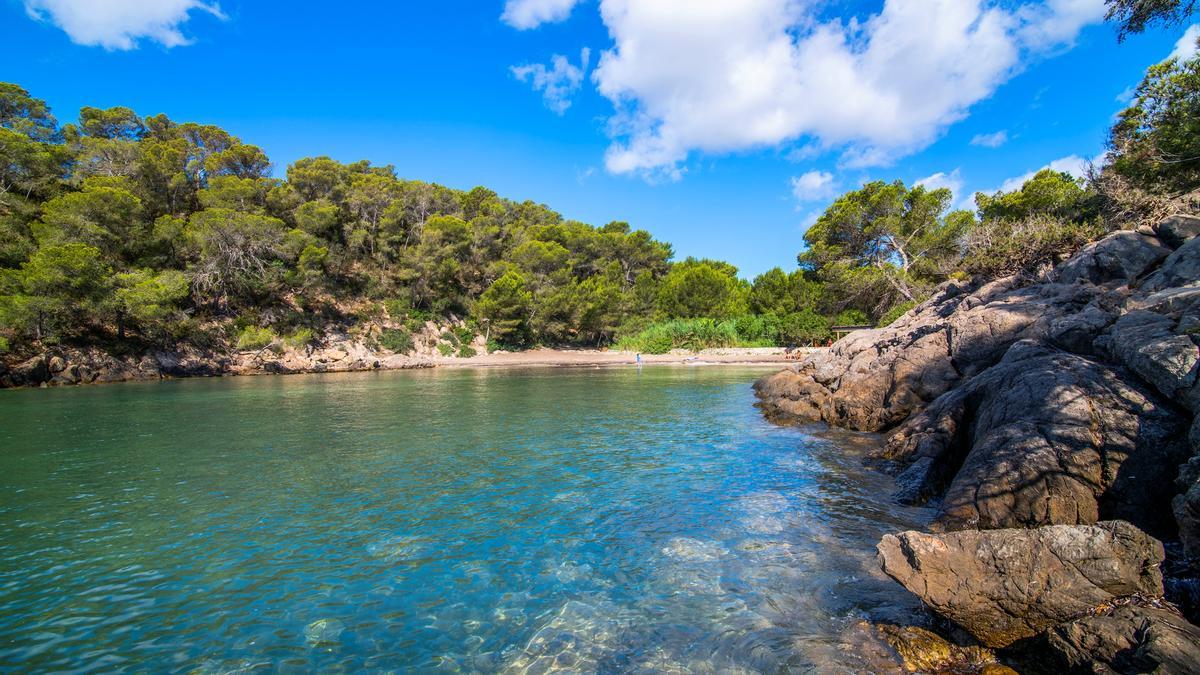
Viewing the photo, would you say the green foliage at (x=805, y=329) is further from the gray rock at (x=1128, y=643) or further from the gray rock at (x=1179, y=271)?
the gray rock at (x=1128, y=643)

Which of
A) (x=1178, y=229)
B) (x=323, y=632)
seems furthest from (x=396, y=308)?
(x=1178, y=229)

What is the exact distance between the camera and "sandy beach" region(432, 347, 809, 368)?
42938 mm

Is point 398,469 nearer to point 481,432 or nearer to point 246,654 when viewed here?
point 481,432

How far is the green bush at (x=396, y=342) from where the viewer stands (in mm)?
46625

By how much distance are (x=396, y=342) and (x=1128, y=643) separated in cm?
4851

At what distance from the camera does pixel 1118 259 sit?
1172 centimetres

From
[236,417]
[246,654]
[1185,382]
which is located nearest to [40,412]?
[236,417]

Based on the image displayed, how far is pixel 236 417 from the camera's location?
17.2 metres

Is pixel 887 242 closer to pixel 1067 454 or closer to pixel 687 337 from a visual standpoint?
pixel 687 337

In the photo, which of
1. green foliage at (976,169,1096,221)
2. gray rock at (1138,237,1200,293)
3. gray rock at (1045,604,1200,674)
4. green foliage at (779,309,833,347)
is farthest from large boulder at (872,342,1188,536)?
green foliage at (779,309,833,347)

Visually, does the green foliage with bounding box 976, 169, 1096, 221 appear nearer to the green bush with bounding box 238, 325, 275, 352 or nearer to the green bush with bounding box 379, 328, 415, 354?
the green bush with bounding box 379, 328, 415, 354

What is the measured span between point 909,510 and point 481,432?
10491mm

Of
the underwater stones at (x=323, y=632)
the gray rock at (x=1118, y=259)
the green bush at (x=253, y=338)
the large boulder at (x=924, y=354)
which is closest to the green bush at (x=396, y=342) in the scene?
the green bush at (x=253, y=338)

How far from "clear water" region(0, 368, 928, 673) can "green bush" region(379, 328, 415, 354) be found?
32.5 meters
